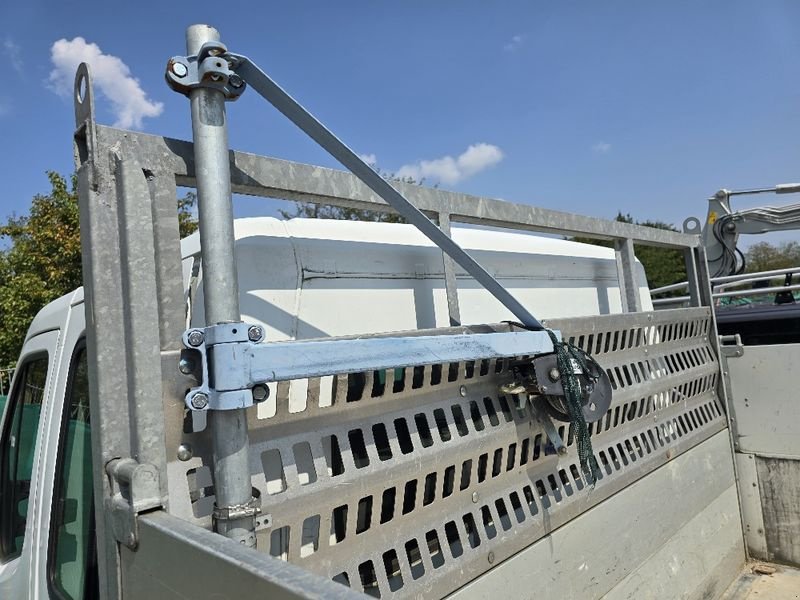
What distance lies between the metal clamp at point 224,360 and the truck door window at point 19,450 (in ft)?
4.08

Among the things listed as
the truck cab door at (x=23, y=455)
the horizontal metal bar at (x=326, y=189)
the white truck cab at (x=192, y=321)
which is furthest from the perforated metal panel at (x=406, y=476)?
the truck cab door at (x=23, y=455)

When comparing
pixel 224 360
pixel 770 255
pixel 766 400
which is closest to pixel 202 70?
pixel 224 360

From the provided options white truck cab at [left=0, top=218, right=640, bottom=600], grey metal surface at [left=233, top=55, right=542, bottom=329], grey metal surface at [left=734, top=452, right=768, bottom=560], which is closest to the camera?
grey metal surface at [left=233, top=55, right=542, bottom=329]

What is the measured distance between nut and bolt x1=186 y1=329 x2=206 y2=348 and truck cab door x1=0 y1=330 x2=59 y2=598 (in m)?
1.09

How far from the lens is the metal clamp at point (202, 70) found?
46.9 inches

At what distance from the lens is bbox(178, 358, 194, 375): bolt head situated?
1148 millimetres

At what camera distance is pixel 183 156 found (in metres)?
1.32

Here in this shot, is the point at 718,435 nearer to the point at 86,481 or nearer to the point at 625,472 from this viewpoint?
the point at 625,472

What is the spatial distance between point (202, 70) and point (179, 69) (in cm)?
5

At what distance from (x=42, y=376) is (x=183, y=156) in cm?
125

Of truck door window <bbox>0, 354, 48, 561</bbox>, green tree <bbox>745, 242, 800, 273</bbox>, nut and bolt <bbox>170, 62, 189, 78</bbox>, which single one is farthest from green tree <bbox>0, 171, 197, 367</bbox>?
green tree <bbox>745, 242, 800, 273</bbox>

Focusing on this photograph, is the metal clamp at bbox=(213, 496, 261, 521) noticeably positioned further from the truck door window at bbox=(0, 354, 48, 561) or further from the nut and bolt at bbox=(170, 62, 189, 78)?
the truck door window at bbox=(0, 354, 48, 561)

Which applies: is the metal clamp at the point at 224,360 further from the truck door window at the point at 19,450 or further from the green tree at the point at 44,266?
the green tree at the point at 44,266

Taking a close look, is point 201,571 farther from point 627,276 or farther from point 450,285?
point 627,276
